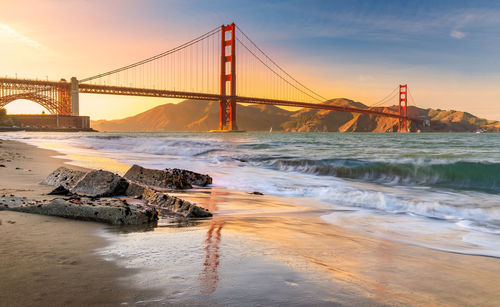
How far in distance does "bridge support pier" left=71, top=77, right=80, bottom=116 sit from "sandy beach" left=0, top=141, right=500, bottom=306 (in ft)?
216

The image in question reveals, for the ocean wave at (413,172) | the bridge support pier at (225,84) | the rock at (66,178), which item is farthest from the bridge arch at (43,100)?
the rock at (66,178)

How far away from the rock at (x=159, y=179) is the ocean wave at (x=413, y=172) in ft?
13.9

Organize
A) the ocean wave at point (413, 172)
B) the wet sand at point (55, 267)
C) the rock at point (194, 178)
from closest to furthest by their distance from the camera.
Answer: the wet sand at point (55, 267) < the rock at point (194, 178) < the ocean wave at point (413, 172)

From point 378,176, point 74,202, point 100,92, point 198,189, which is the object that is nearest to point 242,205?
point 198,189

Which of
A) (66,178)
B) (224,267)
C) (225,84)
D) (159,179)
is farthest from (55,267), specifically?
(225,84)

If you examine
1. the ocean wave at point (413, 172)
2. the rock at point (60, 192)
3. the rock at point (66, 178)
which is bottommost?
the ocean wave at point (413, 172)

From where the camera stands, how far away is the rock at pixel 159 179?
4.86 meters

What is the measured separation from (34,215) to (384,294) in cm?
244

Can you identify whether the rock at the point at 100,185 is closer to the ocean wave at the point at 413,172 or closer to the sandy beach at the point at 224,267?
the sandy beach at the point at 224,267

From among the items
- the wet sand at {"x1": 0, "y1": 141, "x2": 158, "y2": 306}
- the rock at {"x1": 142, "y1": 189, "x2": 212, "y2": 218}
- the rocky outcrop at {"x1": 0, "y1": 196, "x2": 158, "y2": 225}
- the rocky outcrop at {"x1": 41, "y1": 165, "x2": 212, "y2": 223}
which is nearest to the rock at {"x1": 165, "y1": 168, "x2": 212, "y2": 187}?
the rocky outcrop at {"x1": 41, "y1": 165, "x2": 212, "y2": 223}

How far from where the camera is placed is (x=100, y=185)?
3.86 m

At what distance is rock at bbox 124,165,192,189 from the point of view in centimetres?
486

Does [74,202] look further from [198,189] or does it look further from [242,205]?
[198,189]

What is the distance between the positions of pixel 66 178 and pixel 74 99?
6594 cm
